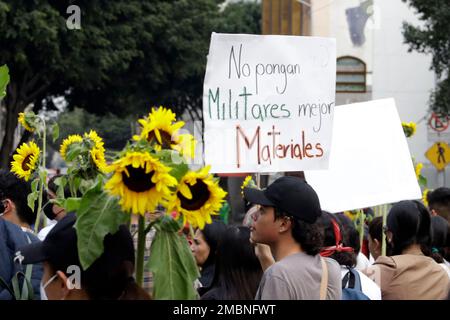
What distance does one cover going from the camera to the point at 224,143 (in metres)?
4.79

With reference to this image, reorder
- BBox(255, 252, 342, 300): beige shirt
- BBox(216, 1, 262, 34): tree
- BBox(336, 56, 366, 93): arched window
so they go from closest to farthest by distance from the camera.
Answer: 1. BBox(255, 252, 342, 300): beige shirt
2. BBox(336, 56, 366, 93): arched window
3. BBox(216, 1, 262, 34): tree

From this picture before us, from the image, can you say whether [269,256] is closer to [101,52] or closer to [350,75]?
[101,52]

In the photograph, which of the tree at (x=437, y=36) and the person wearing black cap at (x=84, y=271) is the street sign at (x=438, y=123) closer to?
the tree at (x=437, y=36)

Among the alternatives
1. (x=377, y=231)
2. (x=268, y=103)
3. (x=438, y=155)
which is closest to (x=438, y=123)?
(x=438, y=155)

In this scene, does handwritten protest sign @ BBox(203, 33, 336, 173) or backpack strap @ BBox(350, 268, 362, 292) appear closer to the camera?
backpack strap @ BBox(350, 268, 362, 292)

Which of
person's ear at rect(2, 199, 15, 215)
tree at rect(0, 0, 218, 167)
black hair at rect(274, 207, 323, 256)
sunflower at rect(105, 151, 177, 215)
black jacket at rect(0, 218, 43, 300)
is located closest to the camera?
sunflower at rect(105, 151, 177, 215)

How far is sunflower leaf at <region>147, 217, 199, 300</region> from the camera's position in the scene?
10.4ft

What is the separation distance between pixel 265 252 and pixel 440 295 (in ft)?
3.22

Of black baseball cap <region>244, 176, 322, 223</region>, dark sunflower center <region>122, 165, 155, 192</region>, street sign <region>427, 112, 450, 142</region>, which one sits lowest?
black baseball cap <region>244, 176, 322, 223</region>

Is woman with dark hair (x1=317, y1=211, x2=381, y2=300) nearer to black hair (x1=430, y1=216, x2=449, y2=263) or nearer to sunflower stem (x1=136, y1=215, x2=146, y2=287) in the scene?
black hair (x1=430, y1=216, x2=449, y2=263)

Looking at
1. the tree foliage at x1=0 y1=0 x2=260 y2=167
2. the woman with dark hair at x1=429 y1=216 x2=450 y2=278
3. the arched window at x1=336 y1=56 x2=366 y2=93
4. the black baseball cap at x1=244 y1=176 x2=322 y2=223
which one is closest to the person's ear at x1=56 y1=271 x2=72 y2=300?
the black baseball cap at x1=244 y1=176 x2=322 y2=223

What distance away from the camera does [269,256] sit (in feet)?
14.9

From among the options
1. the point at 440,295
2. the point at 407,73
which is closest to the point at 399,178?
the point at 440,295
